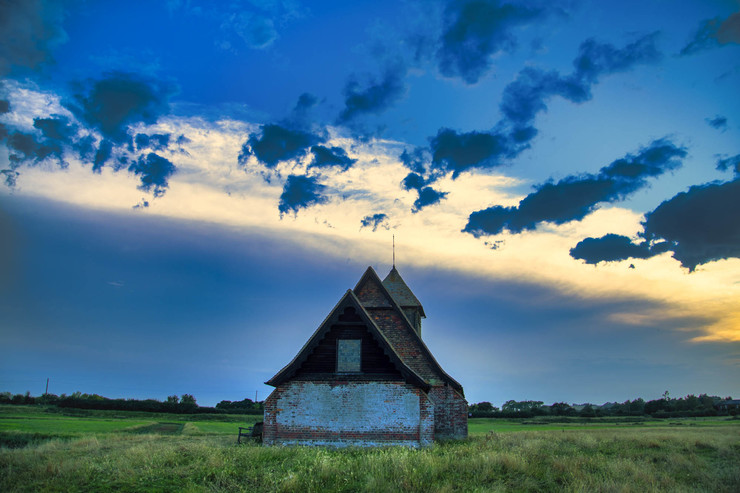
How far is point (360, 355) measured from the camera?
Answer: 703 inches

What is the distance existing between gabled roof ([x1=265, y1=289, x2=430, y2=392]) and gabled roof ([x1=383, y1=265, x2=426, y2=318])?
24.9ft

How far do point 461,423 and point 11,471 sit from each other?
17070mm

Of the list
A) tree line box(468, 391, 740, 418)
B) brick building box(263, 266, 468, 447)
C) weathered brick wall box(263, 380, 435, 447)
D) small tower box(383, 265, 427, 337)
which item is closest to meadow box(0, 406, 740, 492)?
weathered brick wall box(263, 380, 435, 447)

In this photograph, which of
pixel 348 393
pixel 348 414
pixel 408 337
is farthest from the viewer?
pixel 408 337

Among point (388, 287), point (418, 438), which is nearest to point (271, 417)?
point (418, 438)

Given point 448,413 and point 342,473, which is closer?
point 342,473

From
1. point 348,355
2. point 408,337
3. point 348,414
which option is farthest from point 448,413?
point 348,355

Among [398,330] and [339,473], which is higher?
[398,330]

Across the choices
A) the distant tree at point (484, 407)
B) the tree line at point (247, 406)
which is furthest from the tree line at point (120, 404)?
the distant tree at point (484, 407)

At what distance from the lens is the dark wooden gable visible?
17.6 m

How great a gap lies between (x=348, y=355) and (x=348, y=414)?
2.25 metres

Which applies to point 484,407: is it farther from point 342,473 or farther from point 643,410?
point 342,473

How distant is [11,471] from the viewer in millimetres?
12312

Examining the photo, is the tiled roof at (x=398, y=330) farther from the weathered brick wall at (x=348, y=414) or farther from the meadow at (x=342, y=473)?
the meadow at (x=342, y=473)
